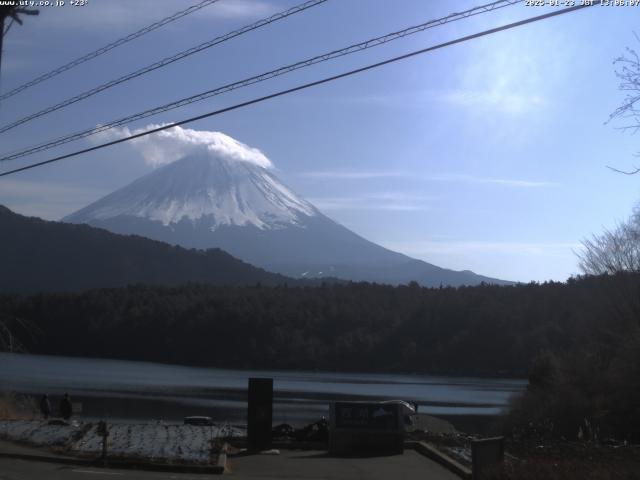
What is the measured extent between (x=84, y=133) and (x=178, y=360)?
118360mm

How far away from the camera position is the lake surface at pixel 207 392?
53562mm

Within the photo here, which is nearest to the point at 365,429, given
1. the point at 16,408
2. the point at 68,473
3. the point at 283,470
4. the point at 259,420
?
the point at 259,420

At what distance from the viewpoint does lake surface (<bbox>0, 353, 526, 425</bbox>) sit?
53.6 metres

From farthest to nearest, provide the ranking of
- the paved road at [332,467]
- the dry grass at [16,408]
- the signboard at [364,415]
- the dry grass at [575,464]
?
the dry grass at [16,408], the signboard at [364,415], the paved road at [332,467], the dry grass at [575,464]

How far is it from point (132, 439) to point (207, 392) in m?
54.5

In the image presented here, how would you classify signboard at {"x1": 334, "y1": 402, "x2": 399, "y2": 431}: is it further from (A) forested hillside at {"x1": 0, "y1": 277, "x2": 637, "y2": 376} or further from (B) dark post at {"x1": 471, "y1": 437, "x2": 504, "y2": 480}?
(A) forested hillside at {"x1": 0, "y1": 277, "x2": 637, "y2": 376}

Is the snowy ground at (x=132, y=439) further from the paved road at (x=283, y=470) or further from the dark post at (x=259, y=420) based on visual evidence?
the paved road at (x=283, y=470)

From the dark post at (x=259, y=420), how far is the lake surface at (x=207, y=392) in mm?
24828

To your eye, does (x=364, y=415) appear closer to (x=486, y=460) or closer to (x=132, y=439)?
(x=132, y=439)

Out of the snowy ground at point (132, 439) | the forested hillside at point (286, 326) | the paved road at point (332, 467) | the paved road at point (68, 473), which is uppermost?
the forested hillside at point (286, 326)

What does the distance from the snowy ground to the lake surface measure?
22.5m

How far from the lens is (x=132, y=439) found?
1989 cm

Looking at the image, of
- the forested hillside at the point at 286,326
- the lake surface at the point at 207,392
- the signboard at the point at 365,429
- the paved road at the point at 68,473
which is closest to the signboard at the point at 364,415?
the signboard at the point at 365,429

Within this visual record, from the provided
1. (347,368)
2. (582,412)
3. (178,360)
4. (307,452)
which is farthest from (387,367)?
(307,452)
